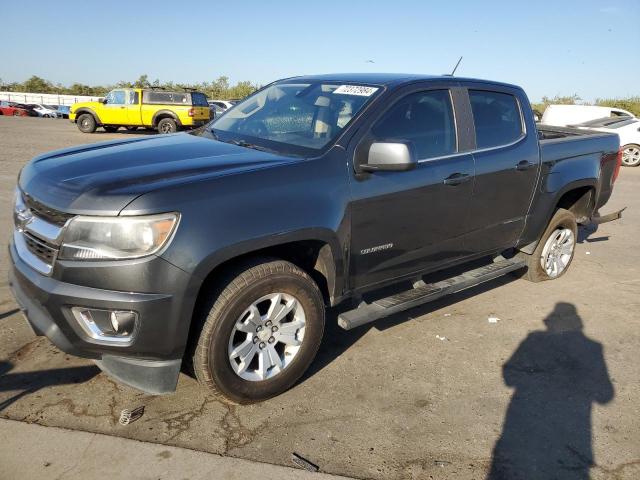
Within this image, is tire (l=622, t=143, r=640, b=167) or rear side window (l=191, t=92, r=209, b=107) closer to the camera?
tire (l=622, t=143, r=640, b=167)

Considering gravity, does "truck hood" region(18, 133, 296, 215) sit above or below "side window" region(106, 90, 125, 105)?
below

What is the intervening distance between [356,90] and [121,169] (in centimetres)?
169

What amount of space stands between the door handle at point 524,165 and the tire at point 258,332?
219cm

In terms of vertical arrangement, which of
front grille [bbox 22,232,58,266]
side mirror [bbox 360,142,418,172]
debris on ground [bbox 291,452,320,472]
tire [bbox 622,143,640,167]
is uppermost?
side mirror [bbox 360,142,418,172]

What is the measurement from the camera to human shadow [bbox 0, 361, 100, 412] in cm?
307

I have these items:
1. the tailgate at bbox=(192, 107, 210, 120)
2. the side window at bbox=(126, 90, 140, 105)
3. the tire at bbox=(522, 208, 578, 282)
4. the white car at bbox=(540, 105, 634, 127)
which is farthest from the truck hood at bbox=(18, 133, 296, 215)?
the side window at bbox=(126, 90, 140, 105)

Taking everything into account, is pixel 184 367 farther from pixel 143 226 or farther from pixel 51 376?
pixel 143 226

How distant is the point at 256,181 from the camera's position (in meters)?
2.77

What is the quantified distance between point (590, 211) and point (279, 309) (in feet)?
13.0

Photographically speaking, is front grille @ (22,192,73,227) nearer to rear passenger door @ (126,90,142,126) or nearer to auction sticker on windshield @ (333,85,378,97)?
auction sticker on windshield @ (333,85,378,97)

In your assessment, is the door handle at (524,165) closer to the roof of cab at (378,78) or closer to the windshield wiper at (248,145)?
the roof of cab at (378,78)

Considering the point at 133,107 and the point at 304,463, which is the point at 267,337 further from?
the point at 133,107

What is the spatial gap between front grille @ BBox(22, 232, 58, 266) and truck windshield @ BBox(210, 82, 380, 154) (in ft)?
4.66

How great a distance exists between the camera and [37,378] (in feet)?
10.4
